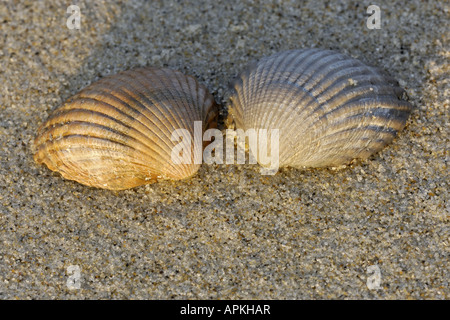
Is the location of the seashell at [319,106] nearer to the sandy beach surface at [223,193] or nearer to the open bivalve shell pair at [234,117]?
the open bivalve shell pair at [234,117]

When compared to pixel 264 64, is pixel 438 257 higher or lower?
lower

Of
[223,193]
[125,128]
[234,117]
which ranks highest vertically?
[234,117]

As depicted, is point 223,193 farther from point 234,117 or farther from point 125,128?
point 125,128

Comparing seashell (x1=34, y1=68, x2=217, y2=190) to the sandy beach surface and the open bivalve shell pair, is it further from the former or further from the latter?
the sandy beach surface

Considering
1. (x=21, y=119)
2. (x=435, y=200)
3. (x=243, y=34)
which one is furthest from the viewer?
(x=243, y=34)

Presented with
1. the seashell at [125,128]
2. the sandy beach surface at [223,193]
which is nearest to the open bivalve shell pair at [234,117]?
the seashell at [125,128]

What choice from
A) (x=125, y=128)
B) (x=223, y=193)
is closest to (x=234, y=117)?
(x=223, y=193)
